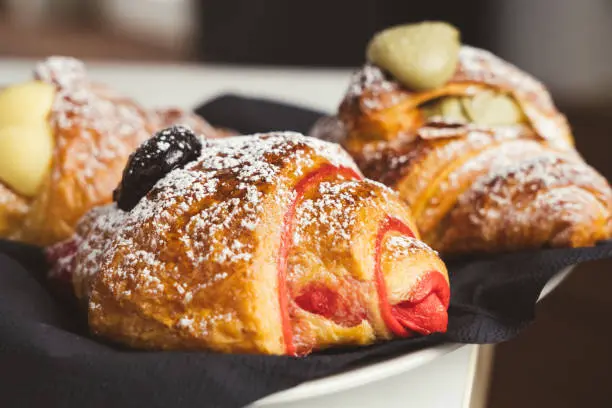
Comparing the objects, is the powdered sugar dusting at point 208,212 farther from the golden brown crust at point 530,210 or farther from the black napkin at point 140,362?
the golden brown crust at point 530,210

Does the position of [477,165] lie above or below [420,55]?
below

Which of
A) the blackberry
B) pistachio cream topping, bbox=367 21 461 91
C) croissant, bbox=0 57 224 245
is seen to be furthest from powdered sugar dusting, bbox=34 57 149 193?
pistachio cream topping, bbox=367 21 461 91

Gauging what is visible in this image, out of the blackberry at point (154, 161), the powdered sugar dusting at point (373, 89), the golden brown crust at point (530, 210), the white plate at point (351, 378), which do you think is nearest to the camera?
the white plate at point (351, 378)

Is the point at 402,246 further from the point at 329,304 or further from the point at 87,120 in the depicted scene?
the point at 87,120

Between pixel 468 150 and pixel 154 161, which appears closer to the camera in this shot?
pixel 154 161

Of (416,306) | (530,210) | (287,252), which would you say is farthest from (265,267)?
(530,210)

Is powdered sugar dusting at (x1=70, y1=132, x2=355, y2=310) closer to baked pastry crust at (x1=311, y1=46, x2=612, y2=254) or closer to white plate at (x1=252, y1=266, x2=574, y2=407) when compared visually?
white plate at (x1=252, y1=266, x2=574, y2=407)

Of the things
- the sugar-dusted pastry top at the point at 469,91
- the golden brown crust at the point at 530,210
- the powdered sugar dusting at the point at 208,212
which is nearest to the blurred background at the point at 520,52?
the golden brown crust at the point at 530,210
